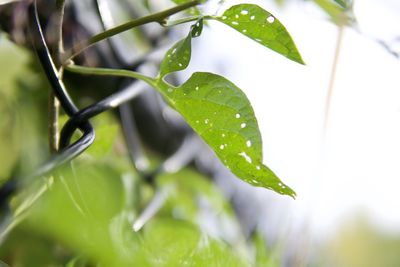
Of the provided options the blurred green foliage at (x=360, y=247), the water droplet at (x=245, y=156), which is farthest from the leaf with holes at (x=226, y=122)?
the blurred green foliage at (x=360, y=247)

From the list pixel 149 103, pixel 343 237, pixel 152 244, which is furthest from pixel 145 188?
pixel 343 237

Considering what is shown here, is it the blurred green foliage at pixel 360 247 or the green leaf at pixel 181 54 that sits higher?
the green leaf at pixel 181 54


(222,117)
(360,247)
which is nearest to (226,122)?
(222,117)

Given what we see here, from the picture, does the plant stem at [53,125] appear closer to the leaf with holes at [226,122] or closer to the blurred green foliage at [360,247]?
the leaf with holes at [226,122]

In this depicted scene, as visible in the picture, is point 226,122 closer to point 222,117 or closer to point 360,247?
point 222,117

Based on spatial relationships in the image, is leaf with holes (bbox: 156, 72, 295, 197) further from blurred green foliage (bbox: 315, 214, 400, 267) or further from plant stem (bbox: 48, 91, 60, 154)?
blurred green foliage (bbox: 315, 214, 400, 267)

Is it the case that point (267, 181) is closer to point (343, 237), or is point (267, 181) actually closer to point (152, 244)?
point (152, 244)
